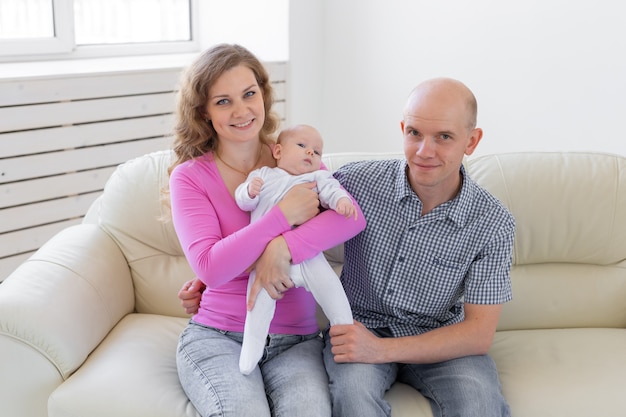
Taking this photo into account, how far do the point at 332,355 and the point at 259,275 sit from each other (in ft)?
0.89

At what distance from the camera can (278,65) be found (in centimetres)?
388

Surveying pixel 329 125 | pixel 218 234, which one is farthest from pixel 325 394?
pixel 329 125

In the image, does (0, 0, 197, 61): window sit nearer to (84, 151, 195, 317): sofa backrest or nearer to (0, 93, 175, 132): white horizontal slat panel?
(0, 93, 175, 132): white horizontal slat panel

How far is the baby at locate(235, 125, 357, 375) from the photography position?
1850 mm

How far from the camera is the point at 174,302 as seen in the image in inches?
91.3

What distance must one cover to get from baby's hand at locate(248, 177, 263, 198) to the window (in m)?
2.01

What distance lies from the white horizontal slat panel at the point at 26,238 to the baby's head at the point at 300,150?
5.39 ft

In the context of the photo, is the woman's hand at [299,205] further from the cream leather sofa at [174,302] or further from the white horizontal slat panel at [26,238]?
the white horizontal slat panel at [26,238]

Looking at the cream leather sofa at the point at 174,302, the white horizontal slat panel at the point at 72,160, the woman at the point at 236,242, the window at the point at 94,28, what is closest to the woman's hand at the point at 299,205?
the woman at the point at 236,242

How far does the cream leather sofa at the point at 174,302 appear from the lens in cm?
190

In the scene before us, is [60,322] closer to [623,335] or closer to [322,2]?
[623,335]

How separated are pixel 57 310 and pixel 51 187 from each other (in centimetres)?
139

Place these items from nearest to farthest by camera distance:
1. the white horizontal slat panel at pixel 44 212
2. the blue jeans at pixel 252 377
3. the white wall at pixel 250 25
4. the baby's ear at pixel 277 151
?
the blue jeans at pixel 252 377 < the baby's ear at pixel 277 151 < the white horizontal slat panel at pixel 44 212 < the white wall at pixel 250 25

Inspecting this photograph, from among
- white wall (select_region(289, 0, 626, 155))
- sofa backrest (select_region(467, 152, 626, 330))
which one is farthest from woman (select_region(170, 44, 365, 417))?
white wall (select_region(289, 0, 626, 155))
